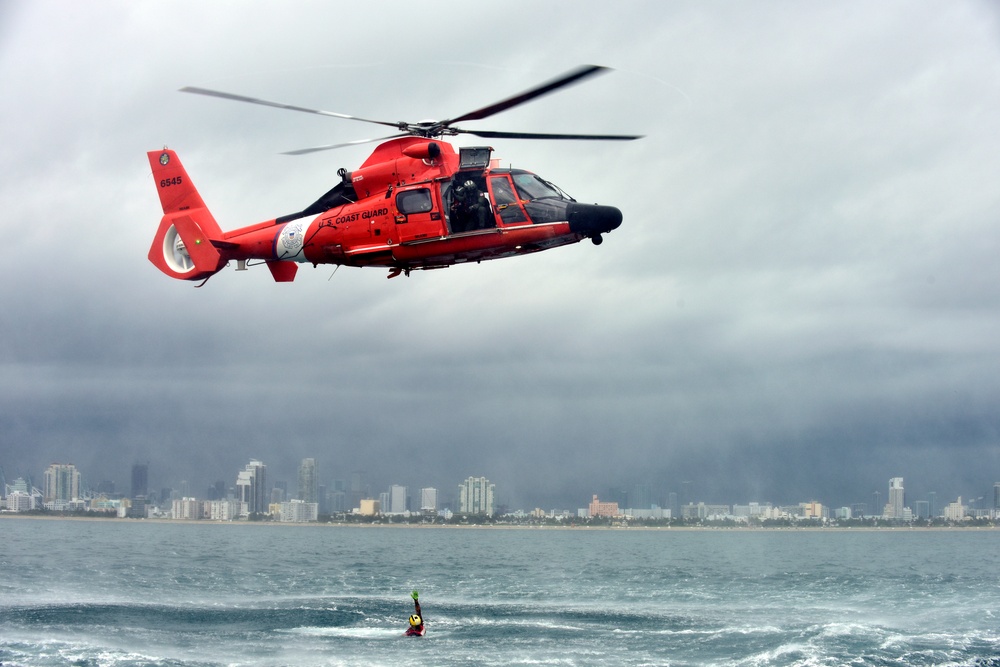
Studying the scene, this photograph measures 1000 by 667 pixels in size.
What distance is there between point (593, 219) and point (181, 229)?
26.8 ft

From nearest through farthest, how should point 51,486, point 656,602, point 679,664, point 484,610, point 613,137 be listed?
point 613,137 → point 679,664 → point 484,610 → point 656,602 → point 51,486

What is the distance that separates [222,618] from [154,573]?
15087mm

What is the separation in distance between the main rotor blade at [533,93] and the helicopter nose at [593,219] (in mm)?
1929

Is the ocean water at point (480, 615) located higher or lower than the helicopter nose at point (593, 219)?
lower

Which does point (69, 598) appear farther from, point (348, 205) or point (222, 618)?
point (348, 205)

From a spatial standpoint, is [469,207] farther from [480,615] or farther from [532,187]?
[480,615]

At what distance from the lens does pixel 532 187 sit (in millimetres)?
14922

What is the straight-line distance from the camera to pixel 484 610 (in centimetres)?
3156

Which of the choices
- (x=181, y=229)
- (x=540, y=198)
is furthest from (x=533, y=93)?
(x=181, y=229)

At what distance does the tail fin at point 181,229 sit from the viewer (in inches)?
695

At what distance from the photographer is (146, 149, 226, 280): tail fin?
17641 millimetres

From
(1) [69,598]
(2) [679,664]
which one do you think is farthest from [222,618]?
(2) [679,664]

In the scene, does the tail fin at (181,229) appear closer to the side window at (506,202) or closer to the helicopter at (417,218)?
the helicopter at (417,218)

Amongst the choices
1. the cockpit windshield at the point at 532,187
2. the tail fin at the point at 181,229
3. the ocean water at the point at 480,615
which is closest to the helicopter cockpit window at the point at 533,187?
the cockpit windshield at the point at 532,187
